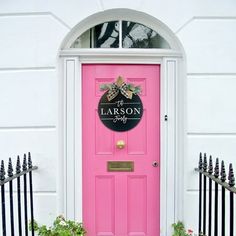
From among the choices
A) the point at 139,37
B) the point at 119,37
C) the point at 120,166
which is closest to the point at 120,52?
the point at 119,37

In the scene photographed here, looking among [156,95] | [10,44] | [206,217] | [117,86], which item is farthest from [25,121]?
[206,217]

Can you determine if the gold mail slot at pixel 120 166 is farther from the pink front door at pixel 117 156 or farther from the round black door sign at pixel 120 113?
the round black door sign at pixel 120 113

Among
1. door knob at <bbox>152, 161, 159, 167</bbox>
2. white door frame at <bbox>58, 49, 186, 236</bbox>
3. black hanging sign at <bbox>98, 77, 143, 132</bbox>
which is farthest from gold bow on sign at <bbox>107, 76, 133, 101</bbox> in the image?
door knob at <bbox>152, 161, 159, 167</bbox>

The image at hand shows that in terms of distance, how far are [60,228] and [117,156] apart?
0.93m

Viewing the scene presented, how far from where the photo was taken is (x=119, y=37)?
11.8 ft

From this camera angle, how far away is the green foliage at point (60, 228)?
3160mm

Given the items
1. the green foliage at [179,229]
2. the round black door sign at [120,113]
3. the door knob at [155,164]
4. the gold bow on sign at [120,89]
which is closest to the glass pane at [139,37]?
the gold bow on sign at [120,89]

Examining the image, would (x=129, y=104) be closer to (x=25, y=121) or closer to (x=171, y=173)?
(x=171, y=173)

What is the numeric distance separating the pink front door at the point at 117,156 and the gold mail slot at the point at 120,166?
0.03 metres

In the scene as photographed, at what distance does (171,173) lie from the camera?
140 inches

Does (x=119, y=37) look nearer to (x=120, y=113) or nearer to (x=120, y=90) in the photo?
(x=120, y=90)

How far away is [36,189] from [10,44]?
1.48 metres

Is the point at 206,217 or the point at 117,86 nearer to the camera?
the point at 206,217

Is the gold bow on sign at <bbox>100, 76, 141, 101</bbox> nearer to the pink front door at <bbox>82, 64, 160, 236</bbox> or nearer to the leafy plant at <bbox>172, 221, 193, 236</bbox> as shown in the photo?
the pink front door at <bbox>82, 64, 160, 236</bbox>
